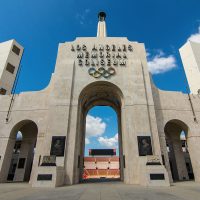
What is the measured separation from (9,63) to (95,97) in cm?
2028

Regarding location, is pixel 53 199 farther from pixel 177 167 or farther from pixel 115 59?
pixel 177 167

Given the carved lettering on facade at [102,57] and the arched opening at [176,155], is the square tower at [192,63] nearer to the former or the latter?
the arched opening at [176,155]

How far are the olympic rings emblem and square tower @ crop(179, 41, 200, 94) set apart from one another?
21.0 meters

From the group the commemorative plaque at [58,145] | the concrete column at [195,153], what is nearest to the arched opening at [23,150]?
the commemorative plaque at [58,145]

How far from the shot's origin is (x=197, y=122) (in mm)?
20953

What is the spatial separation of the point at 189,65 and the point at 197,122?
19.3 metres

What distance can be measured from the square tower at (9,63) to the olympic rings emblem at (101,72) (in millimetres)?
18632

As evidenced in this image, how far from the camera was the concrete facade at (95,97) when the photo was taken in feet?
58.1

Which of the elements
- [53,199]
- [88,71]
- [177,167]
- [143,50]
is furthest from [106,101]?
[53,199]

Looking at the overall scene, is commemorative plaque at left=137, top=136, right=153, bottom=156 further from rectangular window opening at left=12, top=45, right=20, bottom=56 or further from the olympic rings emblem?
rectangular window opening at left=12, top=45, right=20, bottom=56

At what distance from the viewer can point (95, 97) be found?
25641 millimetres

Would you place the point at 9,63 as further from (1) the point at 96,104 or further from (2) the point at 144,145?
(2) the point at 144,145

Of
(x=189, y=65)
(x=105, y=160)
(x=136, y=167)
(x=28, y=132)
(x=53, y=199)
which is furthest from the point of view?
(x=105, y=160)

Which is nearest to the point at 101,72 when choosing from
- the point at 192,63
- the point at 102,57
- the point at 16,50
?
the point at 102,57
